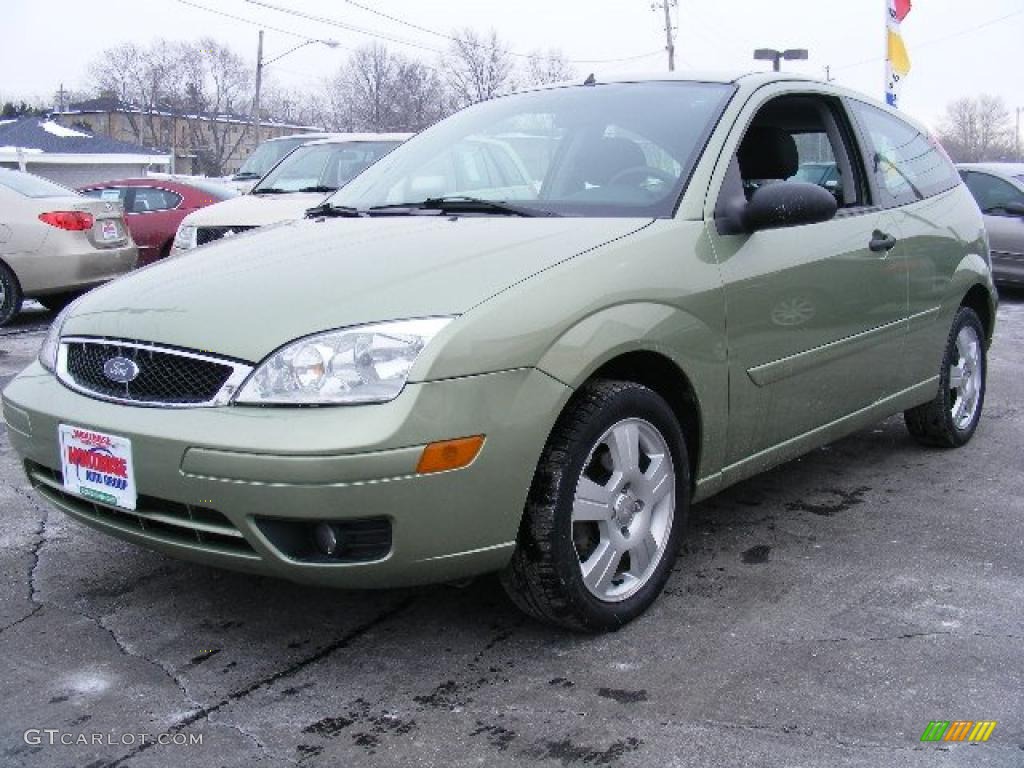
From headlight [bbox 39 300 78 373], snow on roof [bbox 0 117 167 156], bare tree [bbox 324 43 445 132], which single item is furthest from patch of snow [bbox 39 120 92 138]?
headlight [bbox 39 300 78 373]

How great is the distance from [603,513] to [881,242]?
1841mm

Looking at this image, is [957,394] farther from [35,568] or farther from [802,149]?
[35,568]

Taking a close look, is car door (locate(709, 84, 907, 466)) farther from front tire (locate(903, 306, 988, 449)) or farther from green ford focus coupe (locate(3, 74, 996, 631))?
front tire (locate(903, 306, 988, 449))

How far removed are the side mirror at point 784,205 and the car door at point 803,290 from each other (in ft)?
0.22

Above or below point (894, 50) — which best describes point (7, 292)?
below

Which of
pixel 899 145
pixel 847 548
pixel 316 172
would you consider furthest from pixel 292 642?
pixel 316 172

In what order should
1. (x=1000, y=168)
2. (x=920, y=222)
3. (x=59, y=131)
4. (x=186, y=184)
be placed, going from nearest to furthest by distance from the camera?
(x=920, y=222), (x=1000, y=168), (x=186, y=184), (x=59, y=131)

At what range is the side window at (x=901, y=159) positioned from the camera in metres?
4.46

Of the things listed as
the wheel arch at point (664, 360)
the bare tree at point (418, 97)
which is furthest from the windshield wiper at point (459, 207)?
the bare tree at point (418, 97)

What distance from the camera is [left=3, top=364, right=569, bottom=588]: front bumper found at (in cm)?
255

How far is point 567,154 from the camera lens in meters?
3.74

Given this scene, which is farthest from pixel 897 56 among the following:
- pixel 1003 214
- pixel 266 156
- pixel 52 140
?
pixel 52 140

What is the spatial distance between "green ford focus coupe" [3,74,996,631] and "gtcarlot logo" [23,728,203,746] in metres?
0.42

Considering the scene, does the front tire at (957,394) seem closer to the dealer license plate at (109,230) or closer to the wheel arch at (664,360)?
the wheel arch at (664,360)
